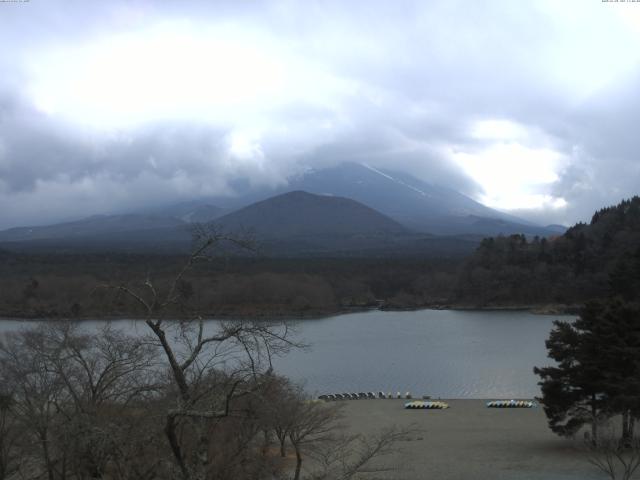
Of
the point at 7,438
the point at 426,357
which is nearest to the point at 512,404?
the point at 426,357

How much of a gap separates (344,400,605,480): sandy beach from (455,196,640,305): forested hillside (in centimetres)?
3659

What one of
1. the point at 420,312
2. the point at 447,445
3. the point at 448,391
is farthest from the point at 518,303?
the point at 447,445

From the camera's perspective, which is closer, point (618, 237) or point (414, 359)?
point (414, 359)

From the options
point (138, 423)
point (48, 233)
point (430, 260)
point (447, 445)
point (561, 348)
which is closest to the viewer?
point (138, 423)

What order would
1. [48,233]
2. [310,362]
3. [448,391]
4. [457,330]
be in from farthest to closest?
[48,233] < [457,330] < [310,362] < [448,391]

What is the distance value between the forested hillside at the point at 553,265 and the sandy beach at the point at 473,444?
3659cm

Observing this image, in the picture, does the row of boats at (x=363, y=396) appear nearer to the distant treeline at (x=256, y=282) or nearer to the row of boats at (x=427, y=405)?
the row of boats at (x=427, y=405)

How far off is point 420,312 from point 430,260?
2234 centimetres

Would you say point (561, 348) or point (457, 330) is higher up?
point (561, 348)

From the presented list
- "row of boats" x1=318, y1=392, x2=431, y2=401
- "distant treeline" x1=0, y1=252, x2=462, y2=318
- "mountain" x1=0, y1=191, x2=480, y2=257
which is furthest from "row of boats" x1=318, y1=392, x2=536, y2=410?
"mountain" x1=0, y1=191, x2=480, y2=257

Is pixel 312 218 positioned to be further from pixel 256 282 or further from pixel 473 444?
pixel 473 444

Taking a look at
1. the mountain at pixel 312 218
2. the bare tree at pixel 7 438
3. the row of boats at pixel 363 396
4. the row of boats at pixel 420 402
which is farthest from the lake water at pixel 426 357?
the mountain at pixel 312 218

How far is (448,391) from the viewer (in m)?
24.9

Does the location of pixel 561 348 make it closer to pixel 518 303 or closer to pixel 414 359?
pixel 414 359
